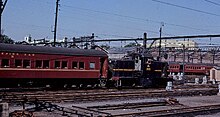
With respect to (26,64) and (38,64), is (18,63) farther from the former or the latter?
(38,64)

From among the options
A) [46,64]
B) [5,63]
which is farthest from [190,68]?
[5,63]

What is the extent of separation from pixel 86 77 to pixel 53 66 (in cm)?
312

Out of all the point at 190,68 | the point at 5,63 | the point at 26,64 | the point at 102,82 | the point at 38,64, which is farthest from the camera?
the point at 190,68

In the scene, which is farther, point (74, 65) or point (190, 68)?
point (190, 68)

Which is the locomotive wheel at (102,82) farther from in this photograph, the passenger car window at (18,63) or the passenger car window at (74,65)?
the passenger car window at (18,63)

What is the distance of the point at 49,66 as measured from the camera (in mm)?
Answer: 26766

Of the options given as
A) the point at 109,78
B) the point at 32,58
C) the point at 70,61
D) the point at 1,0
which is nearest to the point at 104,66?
the point at 109,78

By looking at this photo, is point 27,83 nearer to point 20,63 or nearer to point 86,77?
point 20,63

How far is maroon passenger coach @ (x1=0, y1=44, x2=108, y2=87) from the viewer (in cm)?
2477

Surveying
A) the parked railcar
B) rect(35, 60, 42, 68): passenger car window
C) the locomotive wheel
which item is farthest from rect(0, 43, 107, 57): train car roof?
the parked railcar

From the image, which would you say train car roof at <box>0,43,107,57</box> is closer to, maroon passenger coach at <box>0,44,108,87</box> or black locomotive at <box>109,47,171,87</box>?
maroon passenger coach at <box>0,44,108,87</box>

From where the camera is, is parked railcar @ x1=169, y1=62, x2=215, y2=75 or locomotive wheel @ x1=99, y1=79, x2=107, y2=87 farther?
parked railcar @ x1=169, y1=62, x2=215, y2=75

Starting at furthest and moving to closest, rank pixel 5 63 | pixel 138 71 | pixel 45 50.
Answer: pixel 138 71
pixel 45 50
pixel 5 63

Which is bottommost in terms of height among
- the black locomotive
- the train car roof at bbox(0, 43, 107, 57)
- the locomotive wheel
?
the locomotive wheel
